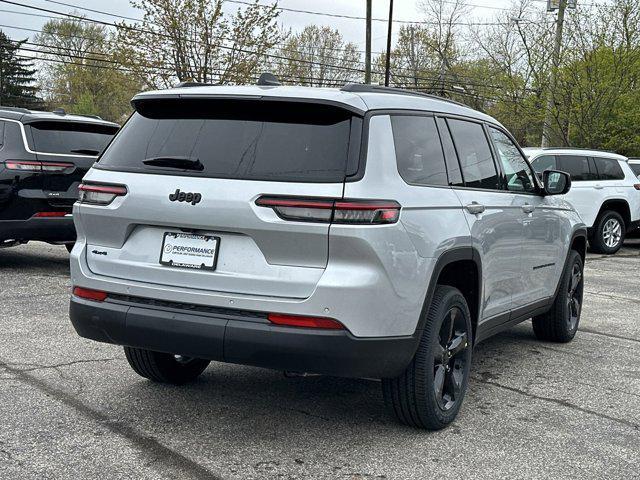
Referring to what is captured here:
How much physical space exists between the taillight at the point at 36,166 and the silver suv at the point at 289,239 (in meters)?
5.04

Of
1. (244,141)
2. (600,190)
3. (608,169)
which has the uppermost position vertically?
(244,141)

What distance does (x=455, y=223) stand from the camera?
4.41 meters

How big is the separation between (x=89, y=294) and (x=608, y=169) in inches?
491

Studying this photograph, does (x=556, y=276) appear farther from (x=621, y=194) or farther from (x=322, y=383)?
(x=621, y=194)

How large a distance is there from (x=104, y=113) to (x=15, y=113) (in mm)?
62665

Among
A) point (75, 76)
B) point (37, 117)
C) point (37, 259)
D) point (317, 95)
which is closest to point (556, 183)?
point (317, 95)

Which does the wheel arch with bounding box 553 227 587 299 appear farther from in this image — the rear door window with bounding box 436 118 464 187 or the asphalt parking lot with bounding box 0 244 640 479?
the rear door window with bounding box 436 118 464 187

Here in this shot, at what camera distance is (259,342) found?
3709 millimetres

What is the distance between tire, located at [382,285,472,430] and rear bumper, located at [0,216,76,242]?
18.6 feet

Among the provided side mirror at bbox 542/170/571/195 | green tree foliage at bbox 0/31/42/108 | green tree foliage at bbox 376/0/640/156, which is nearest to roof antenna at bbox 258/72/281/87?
side mirror at bbox 542/170/571/195

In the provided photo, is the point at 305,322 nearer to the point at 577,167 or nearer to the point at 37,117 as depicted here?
the point at 37,117

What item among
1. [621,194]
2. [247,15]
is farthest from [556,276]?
[247,15]

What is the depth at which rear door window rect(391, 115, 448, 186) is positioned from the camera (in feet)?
13.5

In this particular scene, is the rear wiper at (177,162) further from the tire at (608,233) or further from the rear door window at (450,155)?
the tire at (608,233)
